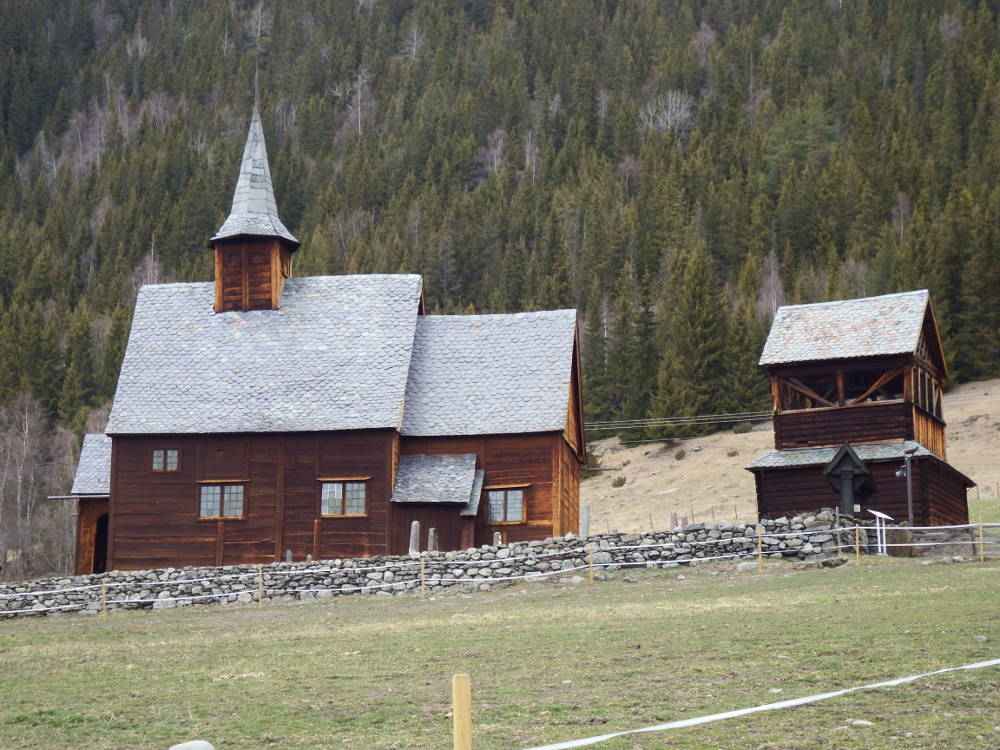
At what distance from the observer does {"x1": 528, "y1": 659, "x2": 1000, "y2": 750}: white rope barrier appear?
13.9 metres

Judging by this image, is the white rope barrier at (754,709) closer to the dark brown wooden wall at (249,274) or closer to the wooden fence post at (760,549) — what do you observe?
the wooden fence post at (760,549)

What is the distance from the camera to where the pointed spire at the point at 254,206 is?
51.0 meters

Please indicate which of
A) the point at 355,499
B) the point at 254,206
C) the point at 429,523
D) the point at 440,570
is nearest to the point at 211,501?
the point at 355,499

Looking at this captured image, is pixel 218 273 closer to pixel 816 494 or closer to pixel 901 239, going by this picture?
pixel 816 494

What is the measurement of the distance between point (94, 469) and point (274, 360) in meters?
8.43

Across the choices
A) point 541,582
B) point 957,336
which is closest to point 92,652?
point 541,582

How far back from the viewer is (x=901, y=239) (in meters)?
122

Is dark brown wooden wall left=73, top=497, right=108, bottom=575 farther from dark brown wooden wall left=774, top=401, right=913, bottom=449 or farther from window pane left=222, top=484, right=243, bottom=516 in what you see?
dark brown wooden wall left=774, top=401, right=913, bottom=449

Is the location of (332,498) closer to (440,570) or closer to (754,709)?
(440,570)

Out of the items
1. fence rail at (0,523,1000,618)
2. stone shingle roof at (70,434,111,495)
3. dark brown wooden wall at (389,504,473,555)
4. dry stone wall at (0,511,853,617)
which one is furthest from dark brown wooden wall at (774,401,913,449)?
stone shingle roof at (70,434,111,495)

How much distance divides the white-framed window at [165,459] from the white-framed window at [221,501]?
1.39m

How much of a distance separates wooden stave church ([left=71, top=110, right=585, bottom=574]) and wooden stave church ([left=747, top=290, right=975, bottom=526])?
292 inches

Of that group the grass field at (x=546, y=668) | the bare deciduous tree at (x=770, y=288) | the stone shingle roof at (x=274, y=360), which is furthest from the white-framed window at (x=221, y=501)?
the bare deciduous tree at (x=770, y=288)

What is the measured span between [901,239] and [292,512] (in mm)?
88795
